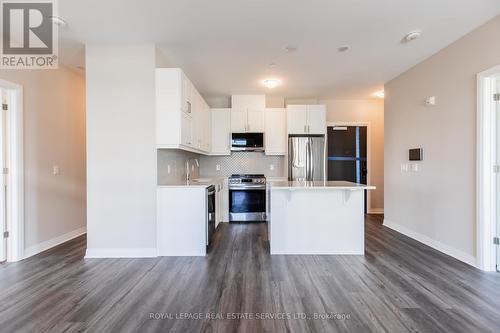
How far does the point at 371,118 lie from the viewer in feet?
19.0

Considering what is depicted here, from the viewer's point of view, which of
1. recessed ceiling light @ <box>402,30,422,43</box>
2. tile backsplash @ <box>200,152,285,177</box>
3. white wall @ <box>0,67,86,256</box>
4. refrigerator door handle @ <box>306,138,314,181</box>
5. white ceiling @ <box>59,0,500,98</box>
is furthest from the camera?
tile backsplash @ <box>200,152,285,177</box>

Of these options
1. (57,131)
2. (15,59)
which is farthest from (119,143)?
(15,59)

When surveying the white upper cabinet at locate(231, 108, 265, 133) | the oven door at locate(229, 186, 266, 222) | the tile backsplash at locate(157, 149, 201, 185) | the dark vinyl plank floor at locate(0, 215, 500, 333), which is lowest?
the dark vinyl plank floor at locate(0, 215, 500, 333)

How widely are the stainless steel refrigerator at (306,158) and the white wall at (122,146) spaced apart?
283cm

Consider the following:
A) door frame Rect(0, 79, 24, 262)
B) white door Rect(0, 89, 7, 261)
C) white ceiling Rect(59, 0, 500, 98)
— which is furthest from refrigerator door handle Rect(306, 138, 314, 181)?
white door Rect(0, 89, 7, 261)

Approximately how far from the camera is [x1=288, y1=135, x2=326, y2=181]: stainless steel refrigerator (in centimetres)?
508

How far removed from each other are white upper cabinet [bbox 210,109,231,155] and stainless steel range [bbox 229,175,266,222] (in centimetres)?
77

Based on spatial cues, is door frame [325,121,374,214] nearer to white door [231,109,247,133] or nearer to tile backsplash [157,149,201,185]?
white door [231,109,247,133]

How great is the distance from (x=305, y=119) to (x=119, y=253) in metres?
3.90

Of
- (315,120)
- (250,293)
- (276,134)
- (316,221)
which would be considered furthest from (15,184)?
(315,120)

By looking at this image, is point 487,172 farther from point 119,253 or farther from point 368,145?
point 119,253

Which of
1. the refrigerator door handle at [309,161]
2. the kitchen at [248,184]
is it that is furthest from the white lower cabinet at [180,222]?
the refrigerator door handle at [309,161]

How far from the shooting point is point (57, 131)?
366 cm

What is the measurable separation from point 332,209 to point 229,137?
271 cm
